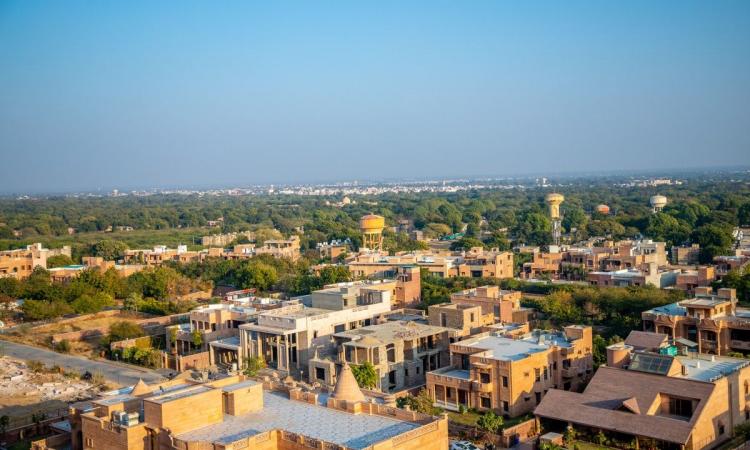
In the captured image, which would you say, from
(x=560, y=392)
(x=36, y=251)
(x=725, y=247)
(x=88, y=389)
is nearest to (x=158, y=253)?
Answer: (x=36, y=251)

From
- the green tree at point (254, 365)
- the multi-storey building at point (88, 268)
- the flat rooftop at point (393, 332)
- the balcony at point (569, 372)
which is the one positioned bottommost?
the green tree at point (254, 365)

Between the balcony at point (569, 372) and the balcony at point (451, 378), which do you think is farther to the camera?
the balcony at point (569, 372)

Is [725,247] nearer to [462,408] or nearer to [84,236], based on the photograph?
[462,408]

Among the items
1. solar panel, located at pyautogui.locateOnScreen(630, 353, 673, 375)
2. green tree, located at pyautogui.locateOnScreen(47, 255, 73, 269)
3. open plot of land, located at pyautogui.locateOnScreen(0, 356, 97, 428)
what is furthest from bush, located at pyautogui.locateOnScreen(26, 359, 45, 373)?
green tree, located at pyautogui.locateOnScreen(47, 255, 73, 269)

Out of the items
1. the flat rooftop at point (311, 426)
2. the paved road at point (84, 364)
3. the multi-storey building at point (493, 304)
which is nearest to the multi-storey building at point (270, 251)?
the paved road at point (84, 364)

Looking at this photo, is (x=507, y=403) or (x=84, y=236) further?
(x=84, y=236)

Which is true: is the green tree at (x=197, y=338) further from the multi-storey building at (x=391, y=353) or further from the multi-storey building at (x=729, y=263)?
the multi-storey building at (x=729, y=263)

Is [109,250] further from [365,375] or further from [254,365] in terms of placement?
[365,375]
